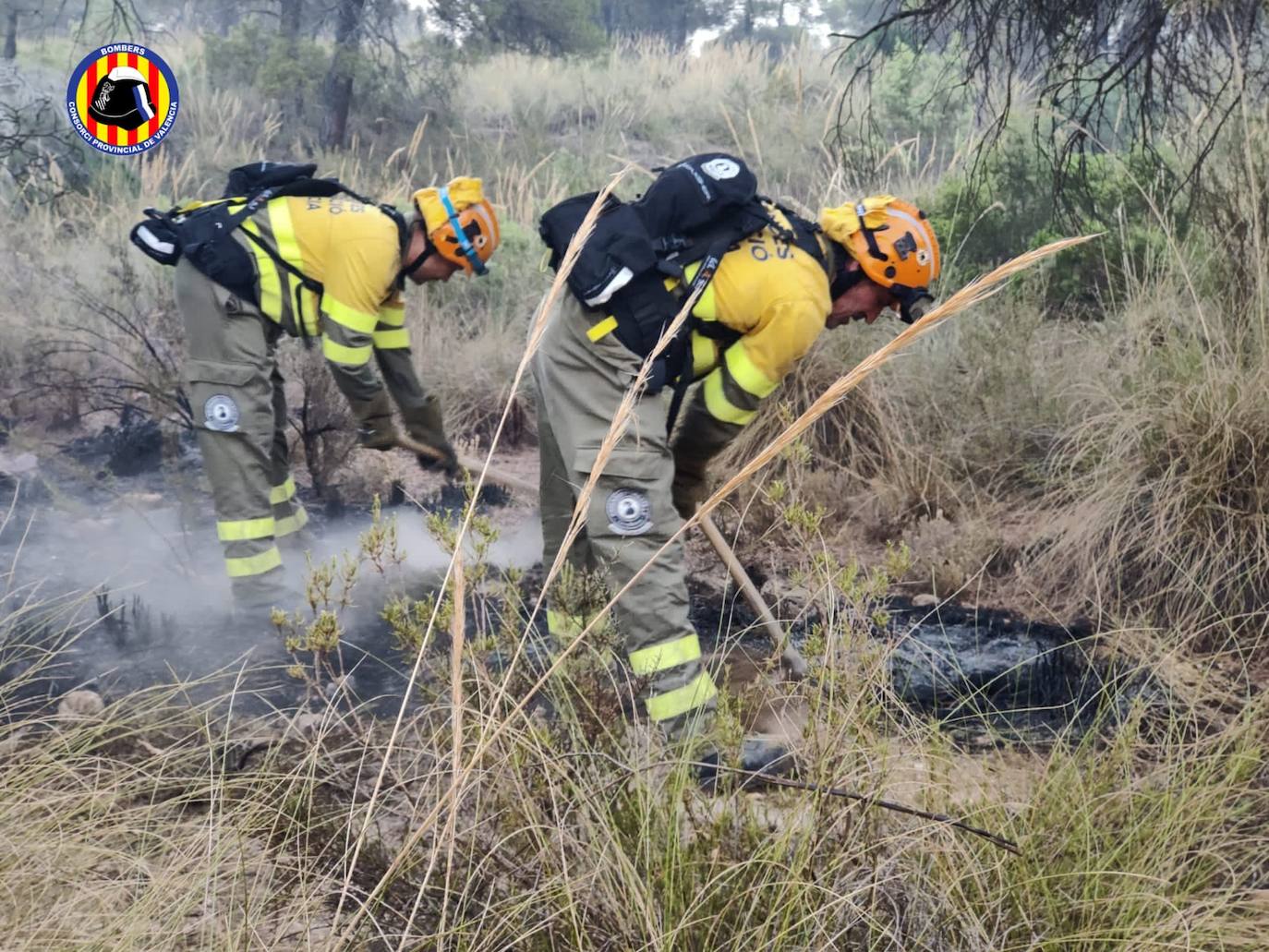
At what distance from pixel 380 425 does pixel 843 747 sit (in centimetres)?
325

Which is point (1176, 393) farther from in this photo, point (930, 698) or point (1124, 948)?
point (1124, 948)

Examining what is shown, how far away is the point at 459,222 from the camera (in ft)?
15.0

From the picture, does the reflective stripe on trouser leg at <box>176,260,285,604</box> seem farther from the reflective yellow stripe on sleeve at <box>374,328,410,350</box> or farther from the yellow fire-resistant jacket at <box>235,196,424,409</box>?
the reflective yellow stripe on sleeve at <box>374,328,410,350</box>

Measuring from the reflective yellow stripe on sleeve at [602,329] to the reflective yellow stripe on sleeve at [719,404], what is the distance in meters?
0.42

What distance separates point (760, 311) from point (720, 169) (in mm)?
448


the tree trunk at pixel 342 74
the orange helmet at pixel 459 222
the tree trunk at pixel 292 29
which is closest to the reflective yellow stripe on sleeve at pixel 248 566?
the orange helmet at pixel 459 222

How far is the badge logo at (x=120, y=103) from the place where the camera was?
6.52 m

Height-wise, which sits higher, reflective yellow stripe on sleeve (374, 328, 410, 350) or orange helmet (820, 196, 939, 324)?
orange helmet (820, 196, 939, 324)

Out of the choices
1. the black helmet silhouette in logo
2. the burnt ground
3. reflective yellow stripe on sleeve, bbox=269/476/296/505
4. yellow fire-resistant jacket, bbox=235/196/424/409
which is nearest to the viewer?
the burnt ground

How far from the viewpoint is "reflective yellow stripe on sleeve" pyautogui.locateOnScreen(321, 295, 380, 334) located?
4609mm

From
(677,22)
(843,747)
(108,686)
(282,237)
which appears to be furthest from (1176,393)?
(677,22)

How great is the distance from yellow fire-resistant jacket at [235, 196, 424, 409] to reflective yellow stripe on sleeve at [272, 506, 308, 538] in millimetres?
892

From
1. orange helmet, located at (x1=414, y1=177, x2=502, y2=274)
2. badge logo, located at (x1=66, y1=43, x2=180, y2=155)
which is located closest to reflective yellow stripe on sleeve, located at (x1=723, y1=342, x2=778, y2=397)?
orange helmet, located at (x1=414, y1=177, x2=502, y2=274)

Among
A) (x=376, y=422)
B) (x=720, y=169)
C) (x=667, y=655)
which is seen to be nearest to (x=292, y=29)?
(x=376, y=422)
